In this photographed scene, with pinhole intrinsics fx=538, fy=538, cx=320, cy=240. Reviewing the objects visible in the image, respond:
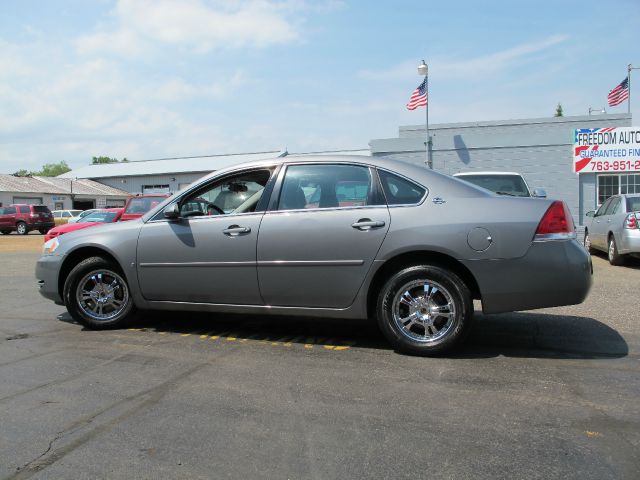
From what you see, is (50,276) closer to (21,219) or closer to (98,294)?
(98,294)

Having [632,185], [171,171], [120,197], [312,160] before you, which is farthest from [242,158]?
[312,160]

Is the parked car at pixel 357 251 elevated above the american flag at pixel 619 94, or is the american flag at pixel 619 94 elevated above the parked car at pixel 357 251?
the american flag at pixel 619 94

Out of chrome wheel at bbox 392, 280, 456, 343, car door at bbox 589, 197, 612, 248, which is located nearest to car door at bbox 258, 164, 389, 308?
chrome wheel at bbox 392, 280, 456, 343

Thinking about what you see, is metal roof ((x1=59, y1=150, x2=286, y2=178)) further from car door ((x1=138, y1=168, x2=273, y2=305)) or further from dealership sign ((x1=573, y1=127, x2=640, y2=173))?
car door ((x1=138, y1=168, x2=273, y2=305))

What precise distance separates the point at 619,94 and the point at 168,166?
4359 cm

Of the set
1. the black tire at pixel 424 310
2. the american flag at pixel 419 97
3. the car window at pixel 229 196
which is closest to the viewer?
the black tire at pixel 424 310

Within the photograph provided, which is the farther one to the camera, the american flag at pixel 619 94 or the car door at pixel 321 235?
the american flag at pixel 619 94

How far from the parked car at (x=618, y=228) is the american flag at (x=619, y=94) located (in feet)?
42.6

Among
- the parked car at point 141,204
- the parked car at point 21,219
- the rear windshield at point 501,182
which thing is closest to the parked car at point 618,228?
the rear windshield at point 501,182

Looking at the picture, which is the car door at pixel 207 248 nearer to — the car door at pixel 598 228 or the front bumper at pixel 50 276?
the front bumper at pixel 50 276

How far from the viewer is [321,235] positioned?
4570 mm

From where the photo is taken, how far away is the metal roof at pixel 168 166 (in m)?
51.3

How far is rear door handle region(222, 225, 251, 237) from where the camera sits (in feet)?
15.8

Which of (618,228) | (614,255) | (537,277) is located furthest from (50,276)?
(614,255)
